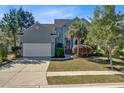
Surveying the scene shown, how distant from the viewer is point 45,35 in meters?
28.3

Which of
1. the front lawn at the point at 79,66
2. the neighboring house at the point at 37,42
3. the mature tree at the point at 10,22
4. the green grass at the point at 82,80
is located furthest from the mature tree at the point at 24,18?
the green grass at the point at 82,80

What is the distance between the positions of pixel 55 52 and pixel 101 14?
10.9 m

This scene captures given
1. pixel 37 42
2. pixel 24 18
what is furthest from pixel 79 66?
pixel 24 18

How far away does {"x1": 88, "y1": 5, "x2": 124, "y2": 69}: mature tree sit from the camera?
16547 mm

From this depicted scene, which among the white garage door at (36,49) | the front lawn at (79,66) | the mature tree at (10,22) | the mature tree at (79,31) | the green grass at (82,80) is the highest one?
the mature tree at (10,22)

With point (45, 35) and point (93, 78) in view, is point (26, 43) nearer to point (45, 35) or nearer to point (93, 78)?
point (45, 35)

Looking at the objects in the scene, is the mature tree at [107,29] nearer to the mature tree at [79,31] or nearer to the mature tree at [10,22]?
the mature tree at [79,31]

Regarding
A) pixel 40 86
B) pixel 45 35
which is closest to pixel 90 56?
pixel 45 35

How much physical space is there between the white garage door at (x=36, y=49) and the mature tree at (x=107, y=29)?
35.3 feet

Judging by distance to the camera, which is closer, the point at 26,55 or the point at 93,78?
the point at 93,78

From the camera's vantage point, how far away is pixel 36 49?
27703mm

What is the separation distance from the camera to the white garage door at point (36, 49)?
1086 inches

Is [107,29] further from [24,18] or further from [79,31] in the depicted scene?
[24,18]
